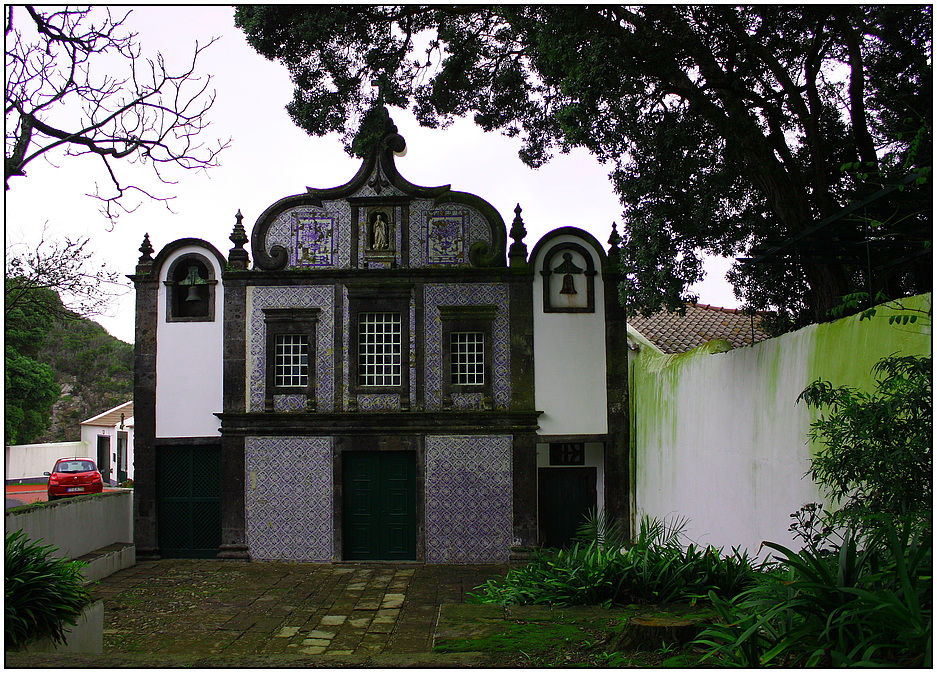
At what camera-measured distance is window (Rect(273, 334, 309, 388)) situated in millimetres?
13422

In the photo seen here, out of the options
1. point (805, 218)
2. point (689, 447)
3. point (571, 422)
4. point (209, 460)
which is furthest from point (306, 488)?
point (805, 218)

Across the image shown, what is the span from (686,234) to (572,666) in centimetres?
534

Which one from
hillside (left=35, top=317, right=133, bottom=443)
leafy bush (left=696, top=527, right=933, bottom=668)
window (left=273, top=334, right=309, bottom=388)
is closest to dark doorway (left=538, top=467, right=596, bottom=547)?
window (left=273, top=334, right=309, bottom=388)

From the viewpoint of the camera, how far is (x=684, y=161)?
806 centimetres

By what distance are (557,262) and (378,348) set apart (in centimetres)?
362

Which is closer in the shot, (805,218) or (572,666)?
(572,666)

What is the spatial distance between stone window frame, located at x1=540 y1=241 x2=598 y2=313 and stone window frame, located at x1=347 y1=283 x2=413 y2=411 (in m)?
2.45

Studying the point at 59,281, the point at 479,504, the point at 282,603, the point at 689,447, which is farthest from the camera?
the point at 479,504

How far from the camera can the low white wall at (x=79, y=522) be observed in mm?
9908

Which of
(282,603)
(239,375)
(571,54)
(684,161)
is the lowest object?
(282,603)

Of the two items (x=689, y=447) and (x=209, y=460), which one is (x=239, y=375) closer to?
(x=209, y=460)

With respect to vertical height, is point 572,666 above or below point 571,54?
below

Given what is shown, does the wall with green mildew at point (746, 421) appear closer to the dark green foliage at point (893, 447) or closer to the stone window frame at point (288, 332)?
the dark green foliage at point (893, 447)

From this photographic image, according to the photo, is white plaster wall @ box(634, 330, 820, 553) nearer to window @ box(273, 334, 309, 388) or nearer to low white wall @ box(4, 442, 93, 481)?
window @ box(273, 334, 309, 388)
